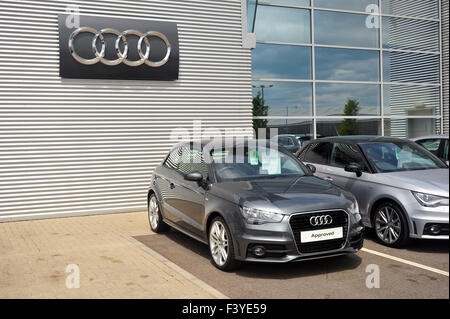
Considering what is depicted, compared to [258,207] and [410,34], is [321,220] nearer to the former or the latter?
[258,207]

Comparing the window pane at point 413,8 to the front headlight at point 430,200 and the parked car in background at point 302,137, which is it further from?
the front headlight at point 430,200

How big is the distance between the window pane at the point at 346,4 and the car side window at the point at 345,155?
7.16 m

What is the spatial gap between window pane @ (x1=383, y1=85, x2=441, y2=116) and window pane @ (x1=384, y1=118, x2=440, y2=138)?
0.81 ft

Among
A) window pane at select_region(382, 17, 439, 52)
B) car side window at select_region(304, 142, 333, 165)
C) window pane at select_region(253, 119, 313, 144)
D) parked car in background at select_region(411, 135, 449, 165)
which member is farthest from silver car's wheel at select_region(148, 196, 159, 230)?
window pane at select_region(382, 17, 439, 52)

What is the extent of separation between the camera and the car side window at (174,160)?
7.68m

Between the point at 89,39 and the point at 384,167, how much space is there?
6316 mm

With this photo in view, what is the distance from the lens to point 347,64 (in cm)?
1452

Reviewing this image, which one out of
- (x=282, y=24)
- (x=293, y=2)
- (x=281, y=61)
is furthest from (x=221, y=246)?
(x=293, y=2)

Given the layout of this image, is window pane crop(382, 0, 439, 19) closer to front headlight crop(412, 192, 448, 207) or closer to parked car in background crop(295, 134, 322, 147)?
parked car in background crop(295, 134, 322, 147)

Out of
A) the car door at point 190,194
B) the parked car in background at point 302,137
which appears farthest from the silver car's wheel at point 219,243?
the parked car in background at point 302,137

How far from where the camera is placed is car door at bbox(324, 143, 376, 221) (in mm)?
7250

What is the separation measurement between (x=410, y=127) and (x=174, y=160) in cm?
1046

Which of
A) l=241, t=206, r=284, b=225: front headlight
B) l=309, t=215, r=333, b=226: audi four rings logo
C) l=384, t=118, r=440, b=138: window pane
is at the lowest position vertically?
l=309, t=215, r=333, b=226: audi four rings logo

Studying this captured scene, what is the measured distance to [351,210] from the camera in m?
5.81
